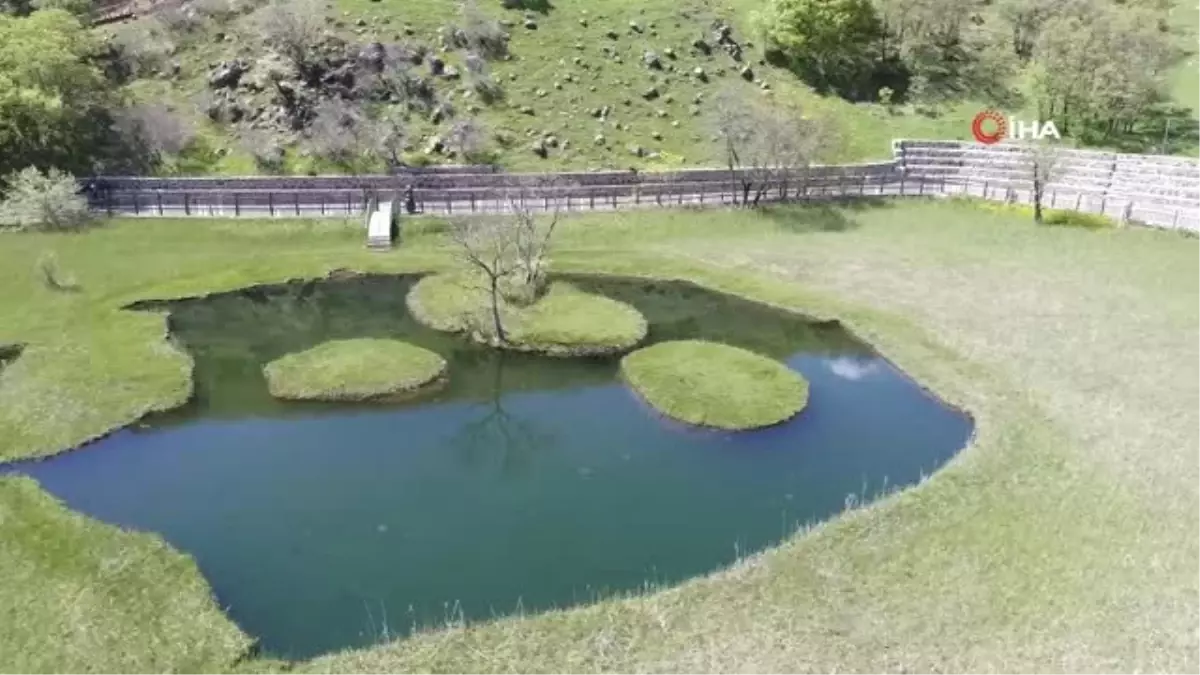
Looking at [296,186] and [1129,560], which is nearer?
[1129,560]

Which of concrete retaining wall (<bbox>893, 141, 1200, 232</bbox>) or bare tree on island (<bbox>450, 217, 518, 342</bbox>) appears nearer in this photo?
bare tree on island (<bbox>450, 217, 518, 342</bbox>)

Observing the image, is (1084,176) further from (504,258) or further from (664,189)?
(504,258)

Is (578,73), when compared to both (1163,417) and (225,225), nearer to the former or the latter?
(225,225)

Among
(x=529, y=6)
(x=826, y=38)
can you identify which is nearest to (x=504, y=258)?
(x=529, y=6)

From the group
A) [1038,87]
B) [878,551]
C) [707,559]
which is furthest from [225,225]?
[1038,87]

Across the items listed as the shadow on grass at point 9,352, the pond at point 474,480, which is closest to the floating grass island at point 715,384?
the pond at point 474,480

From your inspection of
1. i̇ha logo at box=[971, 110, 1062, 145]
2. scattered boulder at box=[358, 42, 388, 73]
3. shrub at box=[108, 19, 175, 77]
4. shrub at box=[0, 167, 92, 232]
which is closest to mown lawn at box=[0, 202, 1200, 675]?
shrub at box=[0, 167, 92, 232]

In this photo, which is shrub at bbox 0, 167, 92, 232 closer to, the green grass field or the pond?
the green grass field
